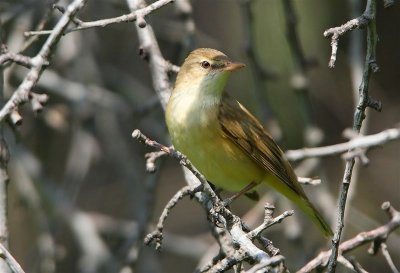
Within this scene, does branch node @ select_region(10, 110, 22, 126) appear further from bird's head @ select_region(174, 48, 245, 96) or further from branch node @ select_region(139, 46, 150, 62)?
bird's head @ select_region(174, 48, 245, 96)

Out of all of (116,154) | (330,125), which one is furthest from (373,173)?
(116,154)

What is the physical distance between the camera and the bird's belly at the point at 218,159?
4.78 metres

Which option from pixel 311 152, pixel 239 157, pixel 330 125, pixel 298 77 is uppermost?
pixel 330 125

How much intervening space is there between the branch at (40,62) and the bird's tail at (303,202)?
2313 millimetres

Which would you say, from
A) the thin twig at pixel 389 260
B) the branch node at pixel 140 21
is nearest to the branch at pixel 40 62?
the branch node at pixel 140 21

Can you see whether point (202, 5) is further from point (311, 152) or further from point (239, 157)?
point (311, 152)

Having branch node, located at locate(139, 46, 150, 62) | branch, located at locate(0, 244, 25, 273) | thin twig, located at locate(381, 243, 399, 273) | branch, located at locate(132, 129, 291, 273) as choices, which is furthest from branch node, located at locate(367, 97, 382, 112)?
branch node, located at locate(139, 46, 150, 62)

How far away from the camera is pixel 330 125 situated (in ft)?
26.2

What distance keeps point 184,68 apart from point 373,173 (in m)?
3.13

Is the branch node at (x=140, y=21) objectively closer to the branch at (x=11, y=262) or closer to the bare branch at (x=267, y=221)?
the bare branch at (x=267, y=221)

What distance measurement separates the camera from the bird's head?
16.7ft

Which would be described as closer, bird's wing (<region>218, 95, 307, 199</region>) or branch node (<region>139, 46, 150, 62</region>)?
branch node (<region>139, 46, 150, 62</region>)

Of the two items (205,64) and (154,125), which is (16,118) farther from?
(154,125)

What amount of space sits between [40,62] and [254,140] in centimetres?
217
